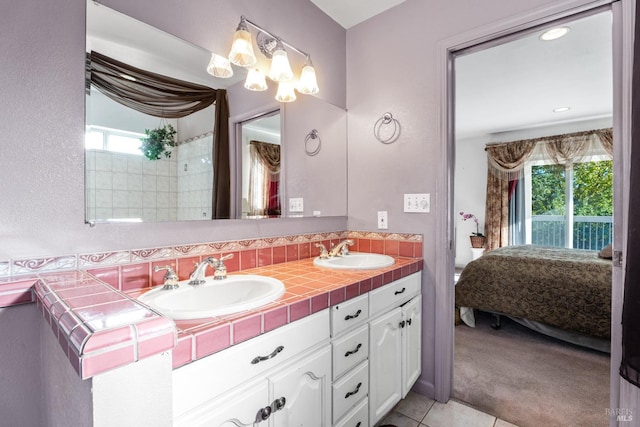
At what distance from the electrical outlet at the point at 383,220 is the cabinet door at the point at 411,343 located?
48cm

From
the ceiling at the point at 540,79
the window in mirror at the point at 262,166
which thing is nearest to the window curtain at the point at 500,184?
the ceiling at the point at 540,79

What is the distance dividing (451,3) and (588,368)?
2.60 metres

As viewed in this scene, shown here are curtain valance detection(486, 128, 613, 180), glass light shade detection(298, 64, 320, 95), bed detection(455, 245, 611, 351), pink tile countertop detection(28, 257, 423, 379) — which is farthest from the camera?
curtain valance detection(486, 128, 613, 180)

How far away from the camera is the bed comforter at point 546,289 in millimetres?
2318

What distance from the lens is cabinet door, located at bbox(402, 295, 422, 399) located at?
5.36 feet

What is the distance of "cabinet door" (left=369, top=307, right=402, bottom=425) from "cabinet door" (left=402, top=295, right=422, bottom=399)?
2.3 inches

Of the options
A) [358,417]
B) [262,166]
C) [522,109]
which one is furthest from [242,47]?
[522,109]

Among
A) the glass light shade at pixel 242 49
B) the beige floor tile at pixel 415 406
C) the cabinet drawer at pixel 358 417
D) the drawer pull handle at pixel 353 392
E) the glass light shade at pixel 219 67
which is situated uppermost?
the glass light shade at pixel 242 49

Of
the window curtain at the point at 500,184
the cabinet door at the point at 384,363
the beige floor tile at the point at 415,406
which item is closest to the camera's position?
the cabinet door at the point at 384,363

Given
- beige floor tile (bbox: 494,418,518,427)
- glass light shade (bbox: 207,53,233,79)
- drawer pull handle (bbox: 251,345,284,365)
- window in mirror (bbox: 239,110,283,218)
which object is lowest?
beige floor tile (bbox: 494,418,518,427)

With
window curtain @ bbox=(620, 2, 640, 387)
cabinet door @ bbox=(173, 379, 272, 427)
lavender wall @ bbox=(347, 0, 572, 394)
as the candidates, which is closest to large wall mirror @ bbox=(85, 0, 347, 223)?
lavender wall @ bbox=(347, 0, 572, 394)

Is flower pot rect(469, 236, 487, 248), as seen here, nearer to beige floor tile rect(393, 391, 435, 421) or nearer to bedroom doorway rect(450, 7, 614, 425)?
bedroom doorway rect(450, 7, 614, 425)

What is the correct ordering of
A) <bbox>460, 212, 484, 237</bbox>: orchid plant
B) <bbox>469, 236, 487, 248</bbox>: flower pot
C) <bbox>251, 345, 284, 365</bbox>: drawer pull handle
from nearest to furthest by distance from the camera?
<bbox>251, 345, 284, 365</bbox>: drawer pull handle
<bbox>469, 236, 487, 248</bbox>: flower pot
<bbox>460, 212, 484, 237</bbox>: orchid plant

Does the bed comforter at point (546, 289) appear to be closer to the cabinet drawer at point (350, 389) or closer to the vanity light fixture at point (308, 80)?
the cabinet drawer at point (350, 389)
